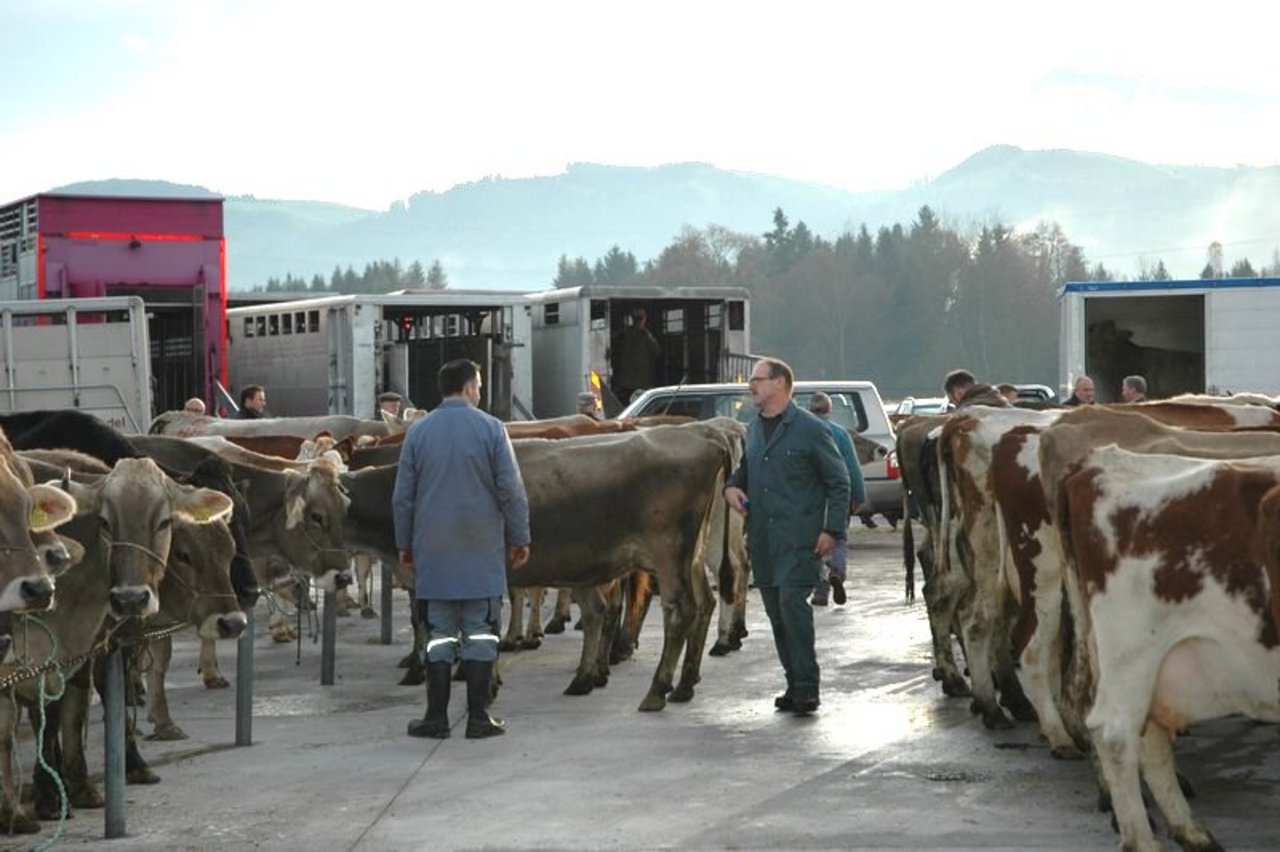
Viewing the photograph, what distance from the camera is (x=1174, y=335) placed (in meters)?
25.8

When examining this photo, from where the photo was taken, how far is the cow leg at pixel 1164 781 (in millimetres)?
8086

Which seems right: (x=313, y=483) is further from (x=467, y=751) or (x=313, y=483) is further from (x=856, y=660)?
(x=856, y=660)

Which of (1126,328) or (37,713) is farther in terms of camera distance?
(1126,328)

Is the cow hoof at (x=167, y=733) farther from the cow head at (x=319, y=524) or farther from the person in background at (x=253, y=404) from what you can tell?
the person in background at (x=253, y=404)

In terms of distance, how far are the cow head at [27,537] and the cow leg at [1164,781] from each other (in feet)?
13.8

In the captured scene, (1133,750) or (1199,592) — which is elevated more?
(1199,592)

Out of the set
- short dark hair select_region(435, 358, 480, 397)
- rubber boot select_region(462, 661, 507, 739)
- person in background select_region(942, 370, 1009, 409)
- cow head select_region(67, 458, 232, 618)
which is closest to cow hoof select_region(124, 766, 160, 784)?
cow head select_region(67, 458, 232, 618)

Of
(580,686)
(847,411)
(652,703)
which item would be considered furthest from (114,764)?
(847,411)

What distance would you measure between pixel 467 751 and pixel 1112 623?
411 cm

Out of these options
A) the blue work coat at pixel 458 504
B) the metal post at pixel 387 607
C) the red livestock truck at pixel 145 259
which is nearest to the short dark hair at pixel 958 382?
the metal post at pixel 387 607

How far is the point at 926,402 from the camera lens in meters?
47.2

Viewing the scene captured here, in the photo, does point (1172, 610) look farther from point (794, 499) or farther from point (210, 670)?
point (210, 670)

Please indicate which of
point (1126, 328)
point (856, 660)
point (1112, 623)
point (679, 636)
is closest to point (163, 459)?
point (679, 636)

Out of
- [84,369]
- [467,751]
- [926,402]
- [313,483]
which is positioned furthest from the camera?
[926,402]
